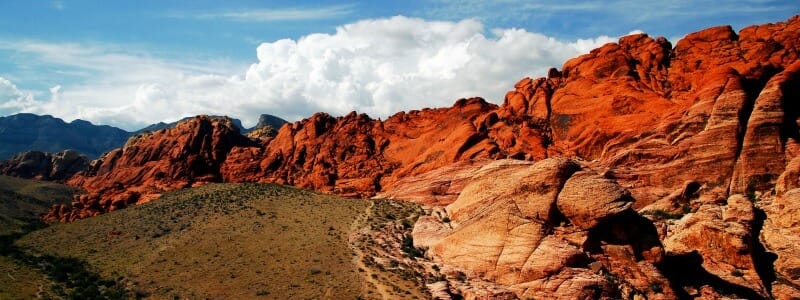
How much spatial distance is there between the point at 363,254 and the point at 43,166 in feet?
326

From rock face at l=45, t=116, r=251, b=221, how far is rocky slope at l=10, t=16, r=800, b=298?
44 centimetres

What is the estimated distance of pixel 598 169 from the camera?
60.1 metres

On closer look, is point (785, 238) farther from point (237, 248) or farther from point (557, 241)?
point (237, 248)

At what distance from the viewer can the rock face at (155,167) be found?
83.5 metres

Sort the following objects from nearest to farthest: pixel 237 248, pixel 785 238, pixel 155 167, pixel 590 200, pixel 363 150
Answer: pixel 590 200 → pixel 785 238 → pixel 237 248 → pixel 363 150 → pixel 155 167

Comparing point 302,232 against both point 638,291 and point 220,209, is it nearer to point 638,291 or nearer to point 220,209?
point 220,209

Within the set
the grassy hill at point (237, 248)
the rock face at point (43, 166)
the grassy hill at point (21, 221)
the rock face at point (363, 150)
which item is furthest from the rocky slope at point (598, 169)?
the rock face at point (43, 166)

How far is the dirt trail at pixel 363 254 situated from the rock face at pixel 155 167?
38.5 metres

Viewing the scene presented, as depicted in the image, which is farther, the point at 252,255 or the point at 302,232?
the point at 302,232

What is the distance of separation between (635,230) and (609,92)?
31684 millimetres

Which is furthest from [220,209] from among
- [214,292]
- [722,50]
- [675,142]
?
[722,50]

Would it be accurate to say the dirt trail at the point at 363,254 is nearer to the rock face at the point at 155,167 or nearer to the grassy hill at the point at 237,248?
the grassy hill at the point at 237,248

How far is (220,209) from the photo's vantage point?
71.0 metres

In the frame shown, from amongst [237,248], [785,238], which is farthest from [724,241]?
[237,248]
